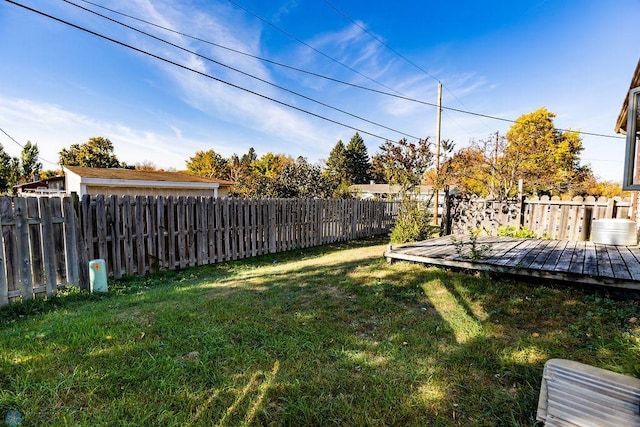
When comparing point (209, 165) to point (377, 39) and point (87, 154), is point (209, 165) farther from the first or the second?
point (377, 39)

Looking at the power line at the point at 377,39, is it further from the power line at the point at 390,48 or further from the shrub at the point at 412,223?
the shrub at the point at 412,223

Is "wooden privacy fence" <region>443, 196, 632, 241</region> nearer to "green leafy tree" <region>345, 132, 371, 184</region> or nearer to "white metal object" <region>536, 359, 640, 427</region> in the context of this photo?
"white metal object" <region>536, 359, 640, 427</region>

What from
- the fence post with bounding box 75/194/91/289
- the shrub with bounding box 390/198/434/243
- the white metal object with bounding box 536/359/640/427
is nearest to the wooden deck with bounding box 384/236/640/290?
the white metal object with bounding box 536/359/640/427

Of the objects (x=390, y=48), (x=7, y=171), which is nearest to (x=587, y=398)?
(x=390, y=48)

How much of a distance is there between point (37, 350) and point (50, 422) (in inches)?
42.2

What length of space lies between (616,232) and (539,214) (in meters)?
2.59

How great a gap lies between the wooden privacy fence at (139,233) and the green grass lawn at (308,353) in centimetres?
55

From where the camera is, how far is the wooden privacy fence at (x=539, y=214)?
7.23 metres

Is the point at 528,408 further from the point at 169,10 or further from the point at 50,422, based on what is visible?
the point at 169,10

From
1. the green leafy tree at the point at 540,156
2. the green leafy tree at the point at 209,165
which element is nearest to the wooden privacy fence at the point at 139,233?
the green leafy tree at the point at 540,156

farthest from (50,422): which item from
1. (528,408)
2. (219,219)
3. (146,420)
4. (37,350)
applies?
(219,219)

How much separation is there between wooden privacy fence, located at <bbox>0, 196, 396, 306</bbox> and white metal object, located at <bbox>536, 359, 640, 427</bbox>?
5484mm

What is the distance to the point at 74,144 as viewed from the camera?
31.6m

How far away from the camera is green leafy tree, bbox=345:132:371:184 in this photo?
159 ft
